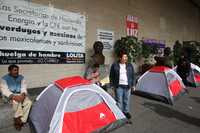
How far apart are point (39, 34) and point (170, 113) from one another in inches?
146

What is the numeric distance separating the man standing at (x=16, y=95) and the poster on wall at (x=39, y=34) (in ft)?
2.89

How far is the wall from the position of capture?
6.40m

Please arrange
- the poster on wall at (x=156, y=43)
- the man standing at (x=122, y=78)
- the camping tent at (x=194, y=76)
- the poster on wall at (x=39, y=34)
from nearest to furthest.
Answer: the man standing at (x=122, y=78), the poster on wall at (x=39, y=34), the camping tent at (x=194, y=76), the poster on wall at (x=156, y=43)

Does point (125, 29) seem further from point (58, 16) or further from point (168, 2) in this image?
point (168, 2)

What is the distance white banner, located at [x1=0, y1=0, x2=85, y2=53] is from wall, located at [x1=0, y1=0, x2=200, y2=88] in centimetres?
27

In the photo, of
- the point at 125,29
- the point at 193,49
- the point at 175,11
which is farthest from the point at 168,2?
the point at 125,29

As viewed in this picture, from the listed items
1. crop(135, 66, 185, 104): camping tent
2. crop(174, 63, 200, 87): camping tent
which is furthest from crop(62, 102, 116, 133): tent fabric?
crop(174, 63, 200, 87): camping tent

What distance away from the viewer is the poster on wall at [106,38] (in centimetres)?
825

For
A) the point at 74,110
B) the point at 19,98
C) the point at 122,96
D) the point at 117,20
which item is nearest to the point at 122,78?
the point at 122,96

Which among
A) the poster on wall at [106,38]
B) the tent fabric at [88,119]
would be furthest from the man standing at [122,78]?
the poster on wall at [106,38]

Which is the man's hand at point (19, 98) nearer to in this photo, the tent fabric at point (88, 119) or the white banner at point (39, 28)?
the tent fabric at point (88, 119)

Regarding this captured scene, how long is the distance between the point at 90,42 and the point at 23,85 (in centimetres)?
347

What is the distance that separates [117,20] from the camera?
362 inches

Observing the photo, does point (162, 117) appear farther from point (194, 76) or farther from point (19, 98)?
point (194, 76)
